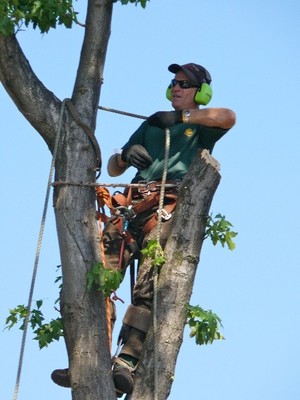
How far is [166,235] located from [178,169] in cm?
70

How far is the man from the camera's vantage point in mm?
8789

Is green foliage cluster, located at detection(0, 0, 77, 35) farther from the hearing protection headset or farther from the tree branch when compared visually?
the hearing protection headset

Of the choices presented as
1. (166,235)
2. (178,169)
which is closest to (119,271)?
(166,235)

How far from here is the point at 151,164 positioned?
9578mm

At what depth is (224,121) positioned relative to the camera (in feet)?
30.5

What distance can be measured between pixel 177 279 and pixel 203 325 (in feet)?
1.26

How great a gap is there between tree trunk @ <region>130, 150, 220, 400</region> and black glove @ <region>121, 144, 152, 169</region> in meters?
0.75

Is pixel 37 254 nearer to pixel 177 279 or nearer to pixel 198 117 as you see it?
pixel 177 279

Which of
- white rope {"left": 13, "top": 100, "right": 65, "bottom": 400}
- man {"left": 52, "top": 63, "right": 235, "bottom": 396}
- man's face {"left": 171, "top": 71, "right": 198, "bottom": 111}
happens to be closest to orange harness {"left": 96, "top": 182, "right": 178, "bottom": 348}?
man {"left": 52, "top": 63, "right": 235, "bottom": 396}

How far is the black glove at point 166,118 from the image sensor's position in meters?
9.44

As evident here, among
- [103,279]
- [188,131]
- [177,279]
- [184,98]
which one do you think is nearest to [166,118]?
[188,131]

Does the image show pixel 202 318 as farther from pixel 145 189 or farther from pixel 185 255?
pixel 145 189

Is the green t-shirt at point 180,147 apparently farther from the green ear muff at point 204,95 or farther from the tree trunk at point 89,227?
the tree trunk at point 89,227

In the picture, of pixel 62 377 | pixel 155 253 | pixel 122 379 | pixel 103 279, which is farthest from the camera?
pixel 155 253
